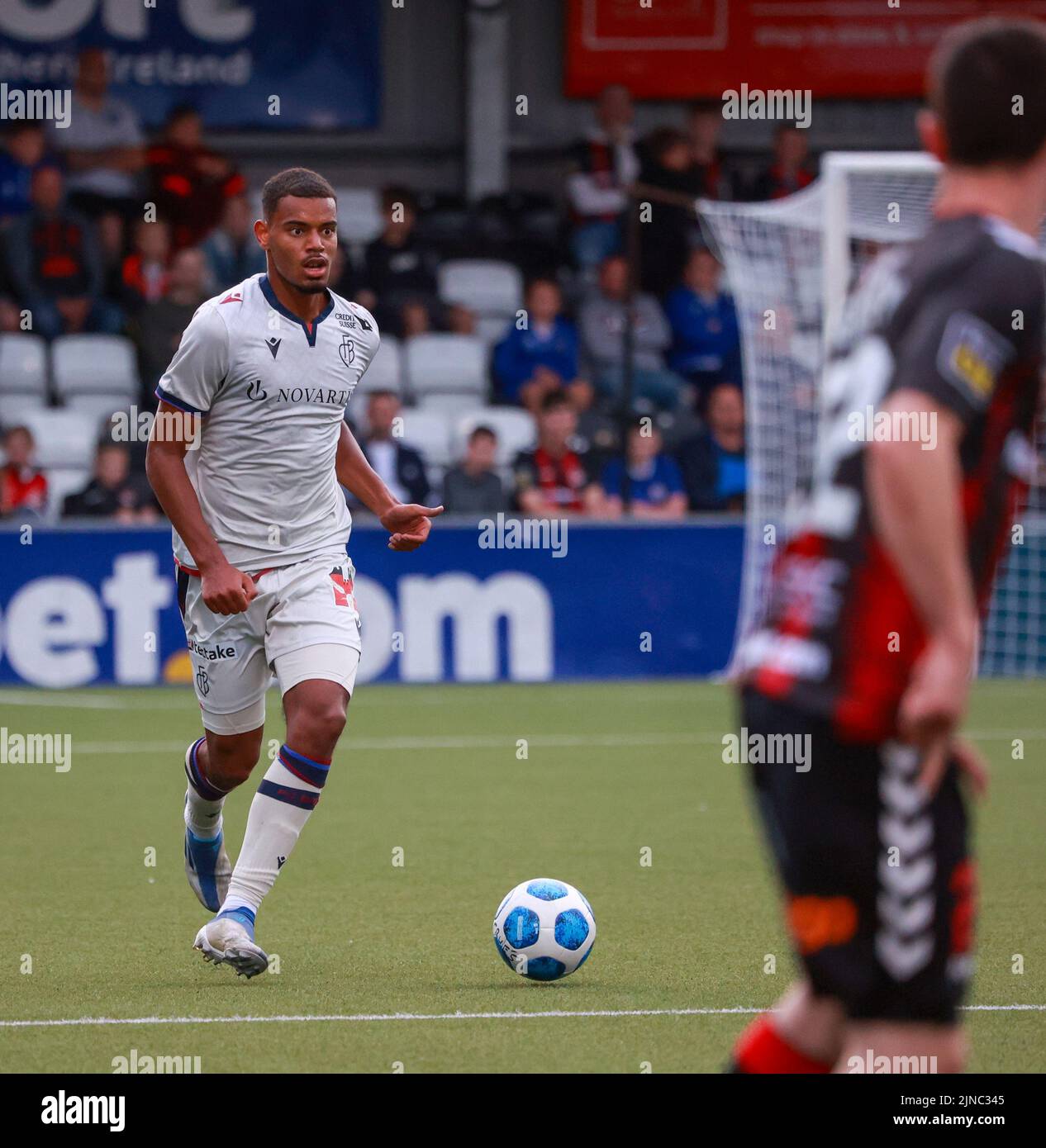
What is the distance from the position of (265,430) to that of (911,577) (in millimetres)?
3317

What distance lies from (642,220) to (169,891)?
37.4 feet

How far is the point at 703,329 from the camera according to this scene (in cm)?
1672

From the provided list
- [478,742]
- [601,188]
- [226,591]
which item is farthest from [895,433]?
[601,188]

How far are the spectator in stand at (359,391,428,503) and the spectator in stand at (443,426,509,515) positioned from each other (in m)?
0.21

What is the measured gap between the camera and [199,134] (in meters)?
17.5

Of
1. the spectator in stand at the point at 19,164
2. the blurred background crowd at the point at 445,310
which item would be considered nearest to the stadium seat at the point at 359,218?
the blurred background crowd at the point at 445,310

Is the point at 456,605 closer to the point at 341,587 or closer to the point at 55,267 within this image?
the point at 55,267

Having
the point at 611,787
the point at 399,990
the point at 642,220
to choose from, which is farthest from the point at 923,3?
the point at 399,990

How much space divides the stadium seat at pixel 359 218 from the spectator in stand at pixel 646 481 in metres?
4.12

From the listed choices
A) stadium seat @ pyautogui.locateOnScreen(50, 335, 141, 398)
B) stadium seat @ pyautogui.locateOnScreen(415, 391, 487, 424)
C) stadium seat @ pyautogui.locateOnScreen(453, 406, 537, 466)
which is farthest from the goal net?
stadium seat @ pyautogui.locateOnScreen(50, 335, 141, 398)

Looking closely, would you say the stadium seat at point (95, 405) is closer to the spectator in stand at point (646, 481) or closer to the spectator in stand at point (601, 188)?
the spectator in stand at point (646, 481)

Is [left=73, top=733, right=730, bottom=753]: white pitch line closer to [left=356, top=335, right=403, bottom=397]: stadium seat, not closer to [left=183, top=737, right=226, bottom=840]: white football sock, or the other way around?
[left=183, top=737, right=226, bottom=840]: white football sock

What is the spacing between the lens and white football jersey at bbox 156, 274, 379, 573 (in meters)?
5.64

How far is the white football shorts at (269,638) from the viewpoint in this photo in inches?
219
